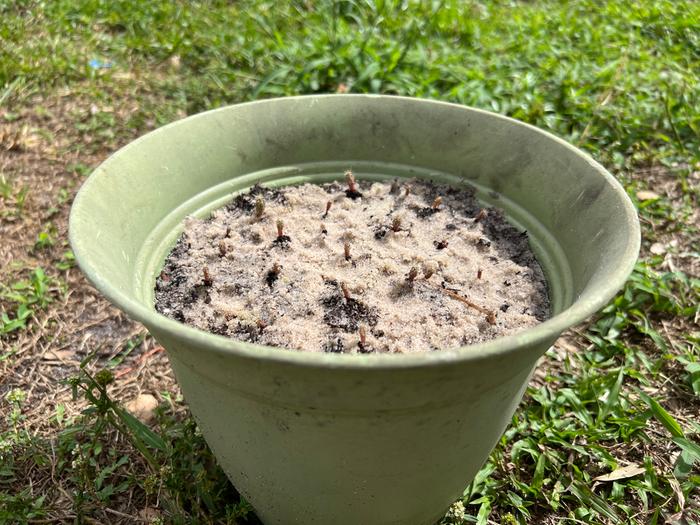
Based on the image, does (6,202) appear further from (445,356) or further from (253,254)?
(445,356)

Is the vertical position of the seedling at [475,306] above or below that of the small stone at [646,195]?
above

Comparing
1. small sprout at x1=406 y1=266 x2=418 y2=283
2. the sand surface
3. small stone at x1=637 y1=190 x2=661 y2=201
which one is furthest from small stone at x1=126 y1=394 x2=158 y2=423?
small stone at x1=637 y1=190 x2=661 y2=201

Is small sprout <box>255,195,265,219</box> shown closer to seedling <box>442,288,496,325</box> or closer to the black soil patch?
the black soil patch

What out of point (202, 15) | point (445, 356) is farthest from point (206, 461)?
point (202, 15)

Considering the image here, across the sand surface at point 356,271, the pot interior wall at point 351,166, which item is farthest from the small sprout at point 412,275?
the pot interior wall at point 351,166

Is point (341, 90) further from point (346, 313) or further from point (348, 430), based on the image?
point (348, 430)

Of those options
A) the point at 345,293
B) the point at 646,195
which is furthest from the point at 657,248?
the point at 345,293

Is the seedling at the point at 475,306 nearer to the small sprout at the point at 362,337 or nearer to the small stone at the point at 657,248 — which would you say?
the small sprout at the point at 362,337

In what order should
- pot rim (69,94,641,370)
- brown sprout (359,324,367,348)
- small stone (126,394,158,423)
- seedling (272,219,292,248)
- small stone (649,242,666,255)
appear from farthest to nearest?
small stone (649,242,666,255) → small stone (126,394,158,423) → seedling (272,219,292,248) → brown sprout (359,324,367,348) → pot rim (69,94,641,370)
